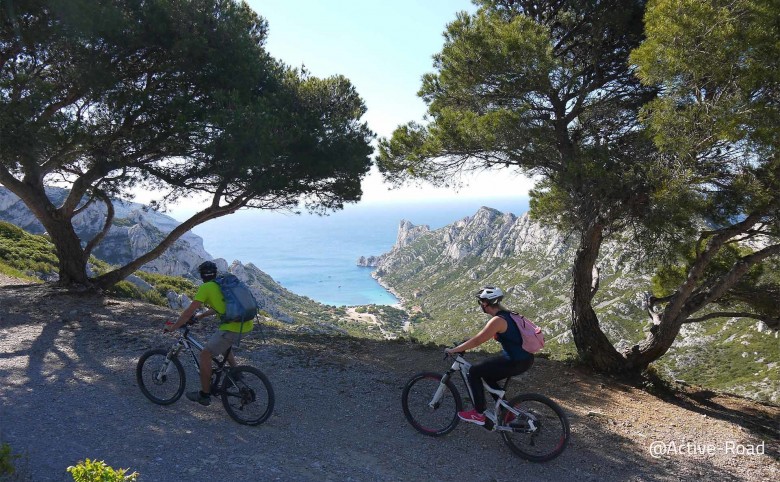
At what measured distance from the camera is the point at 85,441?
4.68 metres

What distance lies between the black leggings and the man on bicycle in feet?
8.12

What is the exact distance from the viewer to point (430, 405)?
5.17 metres

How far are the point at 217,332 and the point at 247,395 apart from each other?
0.80 metres

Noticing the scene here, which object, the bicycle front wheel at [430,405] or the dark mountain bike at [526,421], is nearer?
the dark mountain bike at [526,421]

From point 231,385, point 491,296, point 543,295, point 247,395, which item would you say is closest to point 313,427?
point 247,395

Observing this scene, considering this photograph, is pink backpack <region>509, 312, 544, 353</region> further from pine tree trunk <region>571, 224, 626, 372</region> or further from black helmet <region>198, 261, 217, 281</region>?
pine tree trunk <region>571, 224, 626, 372</region>

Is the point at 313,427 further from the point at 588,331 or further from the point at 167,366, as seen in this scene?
the point at 588,331

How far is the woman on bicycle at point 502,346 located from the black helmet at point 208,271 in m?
2.68

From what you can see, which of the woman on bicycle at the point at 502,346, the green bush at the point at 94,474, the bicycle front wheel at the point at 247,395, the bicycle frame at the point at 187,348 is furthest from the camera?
the bicycle frame at the point at 187,348

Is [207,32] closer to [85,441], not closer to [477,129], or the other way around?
[477,129]

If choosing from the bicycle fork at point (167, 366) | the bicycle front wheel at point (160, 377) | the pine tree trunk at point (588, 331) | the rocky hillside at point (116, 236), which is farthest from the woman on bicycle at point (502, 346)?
the rocky hillside at point (116, 236)

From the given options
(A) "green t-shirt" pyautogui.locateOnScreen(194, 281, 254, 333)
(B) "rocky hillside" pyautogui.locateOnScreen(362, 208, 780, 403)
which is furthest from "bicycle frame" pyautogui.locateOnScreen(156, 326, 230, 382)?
(B) "rocky hillside" pyautogui.locateOnScreen(362, 208, 780, 403)

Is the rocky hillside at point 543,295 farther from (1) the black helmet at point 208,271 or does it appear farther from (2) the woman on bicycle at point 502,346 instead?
(1) the black helmet at point 208,271

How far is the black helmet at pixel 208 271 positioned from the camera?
5.01 meters
